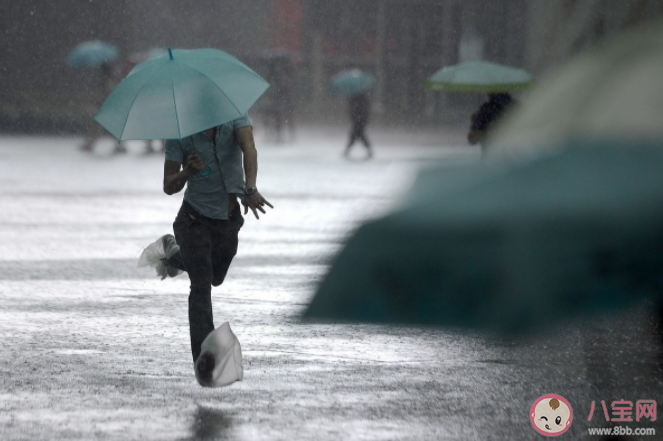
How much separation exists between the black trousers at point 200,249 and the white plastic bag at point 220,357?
0.28 metres

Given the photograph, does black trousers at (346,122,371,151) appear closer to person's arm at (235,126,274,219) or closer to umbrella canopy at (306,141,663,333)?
umbrella canopy at (306,141,663,333)

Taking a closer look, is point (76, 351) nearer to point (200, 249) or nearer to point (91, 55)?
point (200, 249)

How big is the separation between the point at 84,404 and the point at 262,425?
896 mm

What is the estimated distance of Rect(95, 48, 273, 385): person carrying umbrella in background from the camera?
4723 millimetres

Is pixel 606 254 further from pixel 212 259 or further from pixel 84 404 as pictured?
pixel 84 404

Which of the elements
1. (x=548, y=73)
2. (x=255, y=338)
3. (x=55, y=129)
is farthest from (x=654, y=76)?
(x=55, y=129)

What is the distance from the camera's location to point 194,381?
505 cm

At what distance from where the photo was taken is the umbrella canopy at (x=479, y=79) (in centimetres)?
865

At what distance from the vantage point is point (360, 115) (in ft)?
48.3

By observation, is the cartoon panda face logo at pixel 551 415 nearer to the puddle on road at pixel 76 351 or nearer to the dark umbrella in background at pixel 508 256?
the dark umbrella in background at pixel 508 256

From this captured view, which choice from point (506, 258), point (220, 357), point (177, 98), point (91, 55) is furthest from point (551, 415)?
point (91, 55)

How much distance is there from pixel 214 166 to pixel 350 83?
396 inches

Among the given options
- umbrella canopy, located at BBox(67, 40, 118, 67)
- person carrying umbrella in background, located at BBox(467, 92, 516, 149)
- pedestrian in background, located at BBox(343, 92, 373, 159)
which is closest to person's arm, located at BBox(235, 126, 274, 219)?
person carrying umbrella in background, located at BBox(467, 92, 516, 149)

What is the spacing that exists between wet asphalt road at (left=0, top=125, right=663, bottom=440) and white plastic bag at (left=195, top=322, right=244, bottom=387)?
13cm
